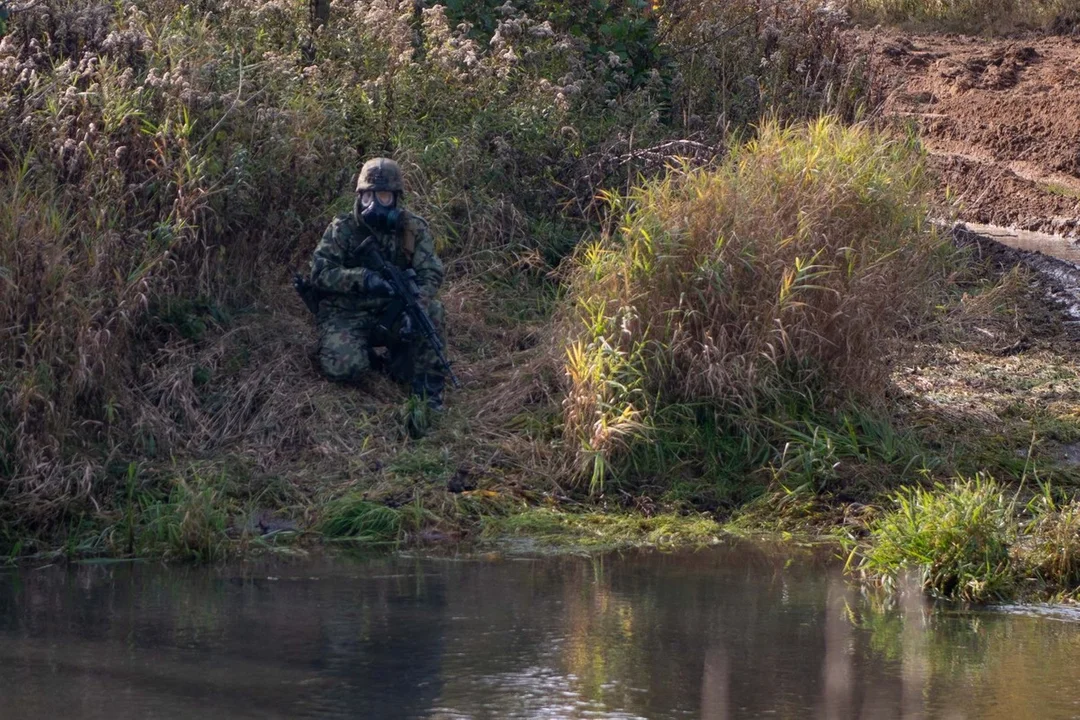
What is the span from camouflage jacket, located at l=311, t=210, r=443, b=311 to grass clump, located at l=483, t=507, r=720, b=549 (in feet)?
5.36

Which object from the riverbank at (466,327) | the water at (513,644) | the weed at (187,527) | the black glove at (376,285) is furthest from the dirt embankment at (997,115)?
the weed at (187,527)

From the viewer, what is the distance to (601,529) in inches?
272

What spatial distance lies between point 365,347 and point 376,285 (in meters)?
0.42

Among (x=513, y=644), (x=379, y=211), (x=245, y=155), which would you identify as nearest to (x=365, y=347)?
(x=379, y=211)

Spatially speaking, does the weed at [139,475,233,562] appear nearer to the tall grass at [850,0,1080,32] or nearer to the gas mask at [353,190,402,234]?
the gas mask at [353,190,402,234]

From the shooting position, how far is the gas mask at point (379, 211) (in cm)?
783

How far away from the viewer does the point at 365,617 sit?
5.59 metres

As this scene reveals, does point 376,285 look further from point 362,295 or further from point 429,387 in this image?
point 429,387

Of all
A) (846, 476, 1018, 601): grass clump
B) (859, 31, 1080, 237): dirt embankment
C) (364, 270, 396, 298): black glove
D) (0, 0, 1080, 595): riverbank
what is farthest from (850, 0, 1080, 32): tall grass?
(846, 476, 1018, 601): grass clump

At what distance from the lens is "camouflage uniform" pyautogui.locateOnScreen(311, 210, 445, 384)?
7.94 meters

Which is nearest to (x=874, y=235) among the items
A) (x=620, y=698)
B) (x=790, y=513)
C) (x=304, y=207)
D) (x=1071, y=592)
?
(x=790, y=513)

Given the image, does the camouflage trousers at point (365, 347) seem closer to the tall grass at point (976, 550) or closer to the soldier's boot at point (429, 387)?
the soldier's boot at point (429, 387)

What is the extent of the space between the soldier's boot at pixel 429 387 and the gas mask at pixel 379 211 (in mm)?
794

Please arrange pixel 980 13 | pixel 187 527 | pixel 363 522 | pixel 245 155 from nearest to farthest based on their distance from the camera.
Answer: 1. pixel 187 527
2. pixel 363 522
3. pixel 245 155
4. pixel 980 13
